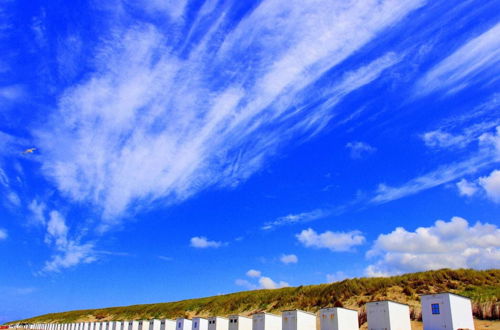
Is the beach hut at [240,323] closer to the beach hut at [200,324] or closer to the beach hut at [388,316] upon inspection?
the beach hut at [200,324]

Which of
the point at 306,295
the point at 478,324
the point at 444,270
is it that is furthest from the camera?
Result: the point at 306,295

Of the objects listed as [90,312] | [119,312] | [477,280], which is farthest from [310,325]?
[90,312]

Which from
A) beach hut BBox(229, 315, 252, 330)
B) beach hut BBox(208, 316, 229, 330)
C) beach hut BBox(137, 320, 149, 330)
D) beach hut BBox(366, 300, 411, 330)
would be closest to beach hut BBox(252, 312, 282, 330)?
beach hut BBox(229, 315, 252, 330)

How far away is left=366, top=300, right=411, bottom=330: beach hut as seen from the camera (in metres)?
29.1

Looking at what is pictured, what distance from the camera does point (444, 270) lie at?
49.0 metres

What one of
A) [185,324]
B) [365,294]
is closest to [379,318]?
[365,294]

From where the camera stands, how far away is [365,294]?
49.1 meters

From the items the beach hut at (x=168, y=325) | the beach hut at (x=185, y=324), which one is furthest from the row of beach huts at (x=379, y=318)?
the beach hut at (x=168, y=325)

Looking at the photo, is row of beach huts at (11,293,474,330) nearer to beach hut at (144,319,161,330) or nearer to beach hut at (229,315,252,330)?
beach hut at (229,315,252,330)

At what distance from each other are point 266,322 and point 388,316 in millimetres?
10220

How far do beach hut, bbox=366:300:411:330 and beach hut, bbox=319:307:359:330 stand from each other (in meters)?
1.56

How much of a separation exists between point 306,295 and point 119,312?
53.0m

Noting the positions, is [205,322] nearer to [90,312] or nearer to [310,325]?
[310,325]

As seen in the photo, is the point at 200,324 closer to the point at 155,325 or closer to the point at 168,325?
the point at 168,325
